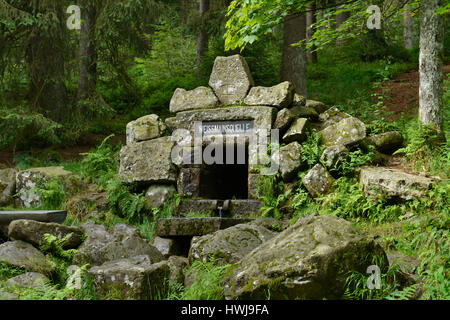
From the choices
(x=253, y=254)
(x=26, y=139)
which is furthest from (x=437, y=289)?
(x=26, y=139)

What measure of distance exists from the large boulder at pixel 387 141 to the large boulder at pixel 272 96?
5.54 feet

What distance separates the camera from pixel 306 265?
3.48m

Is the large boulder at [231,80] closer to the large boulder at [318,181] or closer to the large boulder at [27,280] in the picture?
the large boulder at [318,181]

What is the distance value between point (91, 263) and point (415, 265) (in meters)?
3.80

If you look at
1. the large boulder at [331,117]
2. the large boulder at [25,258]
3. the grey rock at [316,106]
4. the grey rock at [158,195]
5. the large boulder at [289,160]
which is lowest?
the large boulder at [25,258]

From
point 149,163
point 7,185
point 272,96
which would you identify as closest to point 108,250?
point 149,163

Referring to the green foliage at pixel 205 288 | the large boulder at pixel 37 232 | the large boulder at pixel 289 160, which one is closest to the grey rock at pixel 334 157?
the large boulder at pixel 289 160

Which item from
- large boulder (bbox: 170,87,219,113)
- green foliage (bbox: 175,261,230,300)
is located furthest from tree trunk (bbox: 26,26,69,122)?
green foliage (bbox: 175,261,230,300)

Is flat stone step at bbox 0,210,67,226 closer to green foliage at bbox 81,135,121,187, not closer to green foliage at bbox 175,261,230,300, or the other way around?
green foliage at bbox 81,135,121,187

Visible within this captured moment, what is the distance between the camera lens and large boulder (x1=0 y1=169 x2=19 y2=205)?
8719 millimetres

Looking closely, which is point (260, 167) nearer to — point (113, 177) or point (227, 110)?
point (227, 110)

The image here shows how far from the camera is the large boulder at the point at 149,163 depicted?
27.8 ft

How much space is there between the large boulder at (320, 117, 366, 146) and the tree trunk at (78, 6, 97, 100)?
797cm

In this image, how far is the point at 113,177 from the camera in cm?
916
